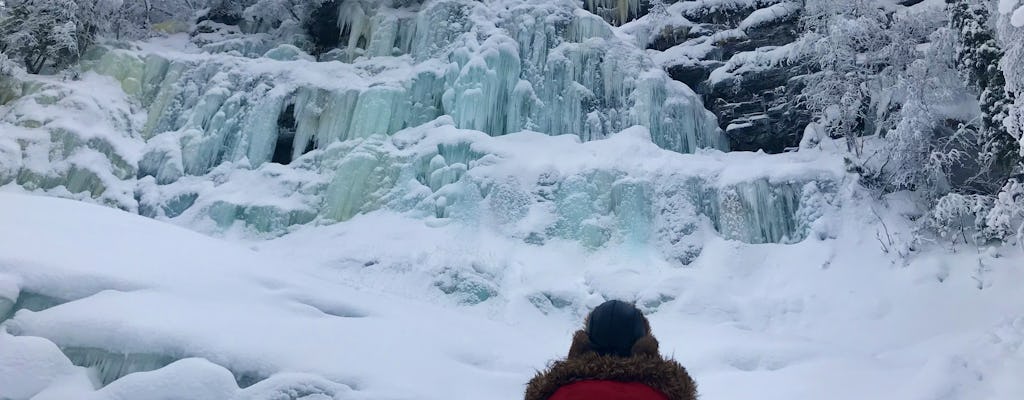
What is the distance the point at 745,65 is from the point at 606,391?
14.7m

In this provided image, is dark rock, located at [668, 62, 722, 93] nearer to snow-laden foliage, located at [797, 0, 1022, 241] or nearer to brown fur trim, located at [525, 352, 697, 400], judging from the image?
snow-laden foliage, located at [797, 0, 1022, 241]

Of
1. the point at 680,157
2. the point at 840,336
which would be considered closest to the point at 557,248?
the point at 680,157

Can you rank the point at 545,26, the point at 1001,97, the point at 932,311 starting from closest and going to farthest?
the point at 932,311, the point at 1001,97, the point at 545,26

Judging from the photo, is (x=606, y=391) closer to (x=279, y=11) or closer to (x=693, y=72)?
(x=693, y=72)

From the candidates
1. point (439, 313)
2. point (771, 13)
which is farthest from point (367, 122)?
point (771, 13)

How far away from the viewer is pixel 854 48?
1257 centimetres

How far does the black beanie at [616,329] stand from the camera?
207 centimetres

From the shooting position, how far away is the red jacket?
186 centimetres

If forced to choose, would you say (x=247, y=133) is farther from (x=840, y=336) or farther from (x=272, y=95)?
(x=840, y=336)

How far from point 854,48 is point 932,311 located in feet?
18.4

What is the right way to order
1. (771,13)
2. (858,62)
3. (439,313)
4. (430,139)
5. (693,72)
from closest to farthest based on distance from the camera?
1. (439,313)
2. (858,62)
3. (430,139)
4. (771,13)
5. (693,72)

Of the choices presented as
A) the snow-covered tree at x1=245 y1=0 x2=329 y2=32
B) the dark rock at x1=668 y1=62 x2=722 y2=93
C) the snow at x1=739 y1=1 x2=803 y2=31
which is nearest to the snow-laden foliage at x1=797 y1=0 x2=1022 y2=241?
the snow at x1=739 y1=1 x2=803 y2=31

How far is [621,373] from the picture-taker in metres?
1.94

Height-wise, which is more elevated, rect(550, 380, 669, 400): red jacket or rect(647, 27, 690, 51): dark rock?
rect(647, 27, 690, 51): dark rock
